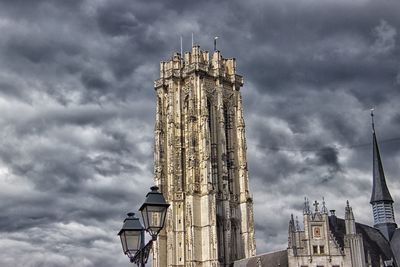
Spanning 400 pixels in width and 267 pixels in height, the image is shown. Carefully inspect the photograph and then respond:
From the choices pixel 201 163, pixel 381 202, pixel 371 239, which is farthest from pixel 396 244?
pixel 201 163

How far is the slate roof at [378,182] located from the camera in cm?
7244

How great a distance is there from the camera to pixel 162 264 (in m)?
85.9

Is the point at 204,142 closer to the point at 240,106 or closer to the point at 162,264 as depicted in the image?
the point at 240,106

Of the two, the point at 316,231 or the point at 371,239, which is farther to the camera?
the point at 371,239

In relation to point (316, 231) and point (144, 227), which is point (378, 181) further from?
point (144, 227)

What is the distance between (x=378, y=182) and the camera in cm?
7344

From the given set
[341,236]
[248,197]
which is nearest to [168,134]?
[248,197]

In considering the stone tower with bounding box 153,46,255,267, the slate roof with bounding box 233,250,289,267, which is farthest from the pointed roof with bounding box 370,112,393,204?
the stone tower with bounding box 153,46,255,267

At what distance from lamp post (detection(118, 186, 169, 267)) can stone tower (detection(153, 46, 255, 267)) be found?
214 ft

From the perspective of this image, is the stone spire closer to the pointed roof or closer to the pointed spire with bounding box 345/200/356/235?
the pointed roof

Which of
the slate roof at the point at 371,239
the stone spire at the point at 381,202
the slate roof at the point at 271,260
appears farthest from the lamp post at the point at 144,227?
the stone spire at the point at 381,202

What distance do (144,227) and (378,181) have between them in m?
60.7

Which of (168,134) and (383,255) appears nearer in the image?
(383,255)

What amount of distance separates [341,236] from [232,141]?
31858mm
